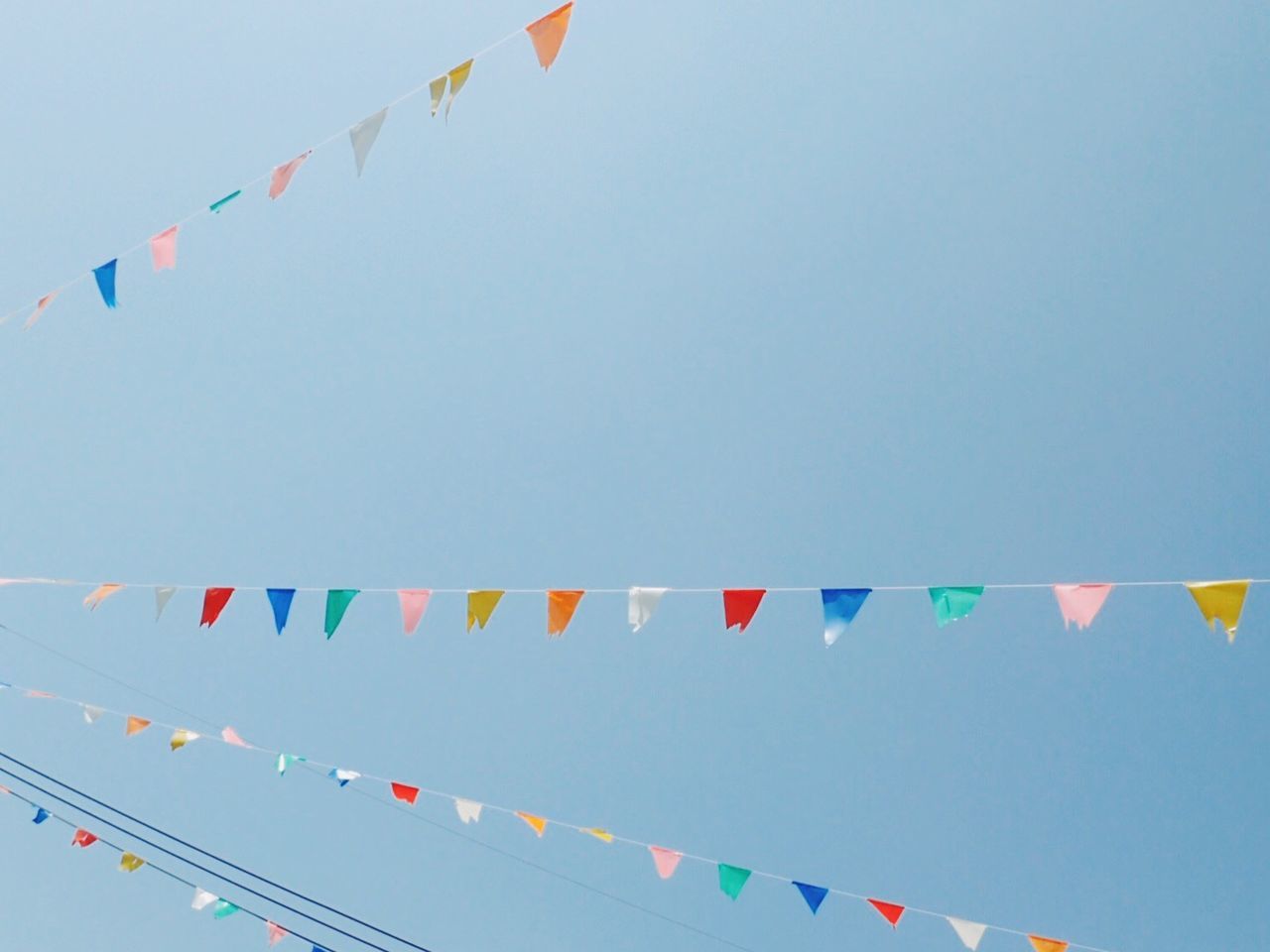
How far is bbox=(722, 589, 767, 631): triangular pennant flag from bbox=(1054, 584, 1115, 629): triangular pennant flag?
0.98 m

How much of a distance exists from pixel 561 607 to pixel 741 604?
0.70 metres

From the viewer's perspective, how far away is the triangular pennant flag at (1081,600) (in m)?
4.14

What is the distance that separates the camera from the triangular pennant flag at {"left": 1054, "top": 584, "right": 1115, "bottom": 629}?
13.6 feet

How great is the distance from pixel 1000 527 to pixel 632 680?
265 cm

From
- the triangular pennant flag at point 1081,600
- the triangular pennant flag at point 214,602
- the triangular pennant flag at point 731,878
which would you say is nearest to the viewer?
the triangular pennant flag at point 1081,600

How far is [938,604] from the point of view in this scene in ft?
14.0

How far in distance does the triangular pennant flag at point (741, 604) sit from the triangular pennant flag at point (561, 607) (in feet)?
1.91

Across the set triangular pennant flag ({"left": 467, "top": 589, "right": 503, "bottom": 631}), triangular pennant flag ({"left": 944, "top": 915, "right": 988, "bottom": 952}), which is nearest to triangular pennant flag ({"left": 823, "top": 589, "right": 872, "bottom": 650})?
triangular pennant flag ({"left": 467, "top": 589, "right": 503, "bottom": 631})

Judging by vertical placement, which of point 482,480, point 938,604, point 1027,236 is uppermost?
point 1027,236

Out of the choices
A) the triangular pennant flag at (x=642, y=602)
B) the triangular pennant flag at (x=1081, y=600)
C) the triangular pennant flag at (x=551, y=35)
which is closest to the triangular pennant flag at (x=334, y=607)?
the triangular pennant flag at (x=642, y=602)

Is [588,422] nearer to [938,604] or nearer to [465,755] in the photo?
[465,755]

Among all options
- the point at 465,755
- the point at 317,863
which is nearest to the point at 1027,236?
the point at 465,755

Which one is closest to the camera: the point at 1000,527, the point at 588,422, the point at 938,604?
the point at 938,604

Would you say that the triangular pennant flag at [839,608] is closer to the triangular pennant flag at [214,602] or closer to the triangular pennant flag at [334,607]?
the triangular pennant flag at [334,607]
